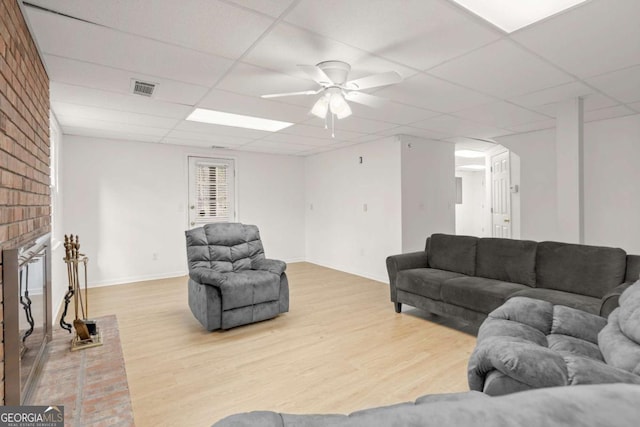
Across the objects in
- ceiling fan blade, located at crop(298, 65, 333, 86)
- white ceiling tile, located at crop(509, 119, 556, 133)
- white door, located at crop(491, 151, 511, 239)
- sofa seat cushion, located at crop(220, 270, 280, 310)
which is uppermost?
white ceiling tile, located at crop(509, 119, 556, 133)

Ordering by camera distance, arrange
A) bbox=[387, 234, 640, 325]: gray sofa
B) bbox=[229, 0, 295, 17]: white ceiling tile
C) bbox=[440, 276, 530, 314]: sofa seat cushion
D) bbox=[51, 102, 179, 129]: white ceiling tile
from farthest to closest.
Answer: bbox=[51, 102, 179, 129]: white ceiling tile → bbox=[440, 276, 530, 314]: sofa seat cushion → bbox=[387, 234, 640, 325]: gray sofa → bbox=[229, 0, 295, 17]: white ceiling tile

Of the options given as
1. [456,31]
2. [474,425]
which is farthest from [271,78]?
[474,425]

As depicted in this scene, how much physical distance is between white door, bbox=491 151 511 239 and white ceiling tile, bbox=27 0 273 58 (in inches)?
202

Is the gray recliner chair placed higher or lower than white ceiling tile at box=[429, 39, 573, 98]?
lower

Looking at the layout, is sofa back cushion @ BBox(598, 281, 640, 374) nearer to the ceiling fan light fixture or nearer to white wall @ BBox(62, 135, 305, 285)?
the ceiling fan light fixture

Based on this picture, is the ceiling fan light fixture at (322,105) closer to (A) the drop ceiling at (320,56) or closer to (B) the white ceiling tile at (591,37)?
(A) the drop ceiling at (320,56)

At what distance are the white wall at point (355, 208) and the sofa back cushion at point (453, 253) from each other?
3.60 ft

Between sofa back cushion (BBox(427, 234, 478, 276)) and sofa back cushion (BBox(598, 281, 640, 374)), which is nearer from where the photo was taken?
sofa back cushion (BBox(598, 281, 640, 374))

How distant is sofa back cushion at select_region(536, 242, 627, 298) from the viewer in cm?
281

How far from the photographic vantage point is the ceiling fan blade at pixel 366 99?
3.09 metres

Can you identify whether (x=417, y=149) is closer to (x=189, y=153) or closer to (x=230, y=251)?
(x=230, y=251)

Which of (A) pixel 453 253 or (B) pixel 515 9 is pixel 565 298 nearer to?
(A) pixel 453 253

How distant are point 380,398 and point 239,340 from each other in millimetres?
1526

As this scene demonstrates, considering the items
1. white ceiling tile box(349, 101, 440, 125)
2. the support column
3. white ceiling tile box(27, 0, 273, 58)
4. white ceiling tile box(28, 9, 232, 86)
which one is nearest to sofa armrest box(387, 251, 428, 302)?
the support column
